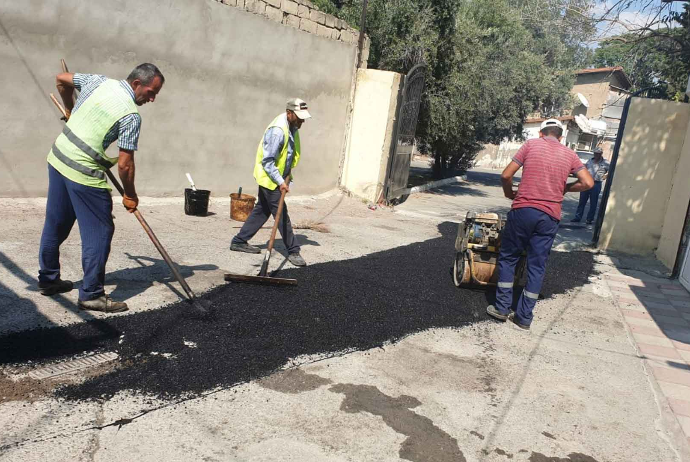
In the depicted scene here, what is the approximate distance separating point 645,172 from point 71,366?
8.64m

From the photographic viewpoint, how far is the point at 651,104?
29.4 feet

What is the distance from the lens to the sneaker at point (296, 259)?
248 inches

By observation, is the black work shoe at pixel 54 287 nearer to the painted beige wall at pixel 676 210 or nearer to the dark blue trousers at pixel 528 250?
the dark blue trousers at pixel 528 250

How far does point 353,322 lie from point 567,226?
935 cm

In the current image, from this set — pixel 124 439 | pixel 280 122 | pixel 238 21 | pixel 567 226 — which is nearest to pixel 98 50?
pixel 238 21

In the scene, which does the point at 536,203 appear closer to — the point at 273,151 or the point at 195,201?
the point at 273,151

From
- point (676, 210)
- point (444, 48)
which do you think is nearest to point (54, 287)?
point (676, 210)

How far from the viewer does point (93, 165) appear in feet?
13.5

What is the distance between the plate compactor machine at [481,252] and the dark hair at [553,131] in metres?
1.15

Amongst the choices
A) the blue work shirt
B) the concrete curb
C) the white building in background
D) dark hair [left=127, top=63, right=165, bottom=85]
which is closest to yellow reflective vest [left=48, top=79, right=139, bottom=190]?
dark hair [left=127, top=63, right=165, bottom=85]

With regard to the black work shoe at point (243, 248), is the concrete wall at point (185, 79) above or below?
above

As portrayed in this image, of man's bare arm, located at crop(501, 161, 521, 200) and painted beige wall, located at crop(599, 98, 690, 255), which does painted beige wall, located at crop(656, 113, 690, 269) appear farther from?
man's bare arm, located at crop(501, 161, 521, 200)

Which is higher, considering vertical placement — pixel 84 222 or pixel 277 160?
pixel 277 160

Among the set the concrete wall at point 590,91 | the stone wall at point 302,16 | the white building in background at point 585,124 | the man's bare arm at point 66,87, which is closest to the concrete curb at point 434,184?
the stone wall at point 302,16
